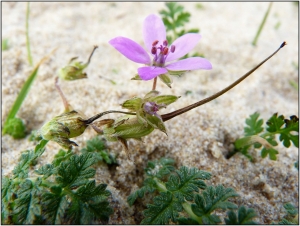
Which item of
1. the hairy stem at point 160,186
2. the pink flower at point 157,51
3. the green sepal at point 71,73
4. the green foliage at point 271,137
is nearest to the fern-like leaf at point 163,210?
the hairy stem at point 160,186

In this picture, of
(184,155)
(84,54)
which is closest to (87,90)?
(84,54)

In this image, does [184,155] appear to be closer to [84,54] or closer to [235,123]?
[235,123]

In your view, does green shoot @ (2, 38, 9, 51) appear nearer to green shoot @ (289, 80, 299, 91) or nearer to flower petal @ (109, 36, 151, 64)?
flower petal @ (109, 36, 151, 64)

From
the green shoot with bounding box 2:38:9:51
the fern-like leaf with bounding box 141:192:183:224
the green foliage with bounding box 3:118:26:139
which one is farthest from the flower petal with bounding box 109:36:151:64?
the green shoot with bounding box 2:38:9:51

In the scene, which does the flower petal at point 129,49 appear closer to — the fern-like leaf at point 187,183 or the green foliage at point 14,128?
the fern-like leaf at point 187,183

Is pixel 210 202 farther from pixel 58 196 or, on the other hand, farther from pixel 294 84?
pixel 294 84

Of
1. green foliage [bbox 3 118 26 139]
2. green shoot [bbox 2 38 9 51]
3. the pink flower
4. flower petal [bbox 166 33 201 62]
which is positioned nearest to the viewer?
the pink flower
